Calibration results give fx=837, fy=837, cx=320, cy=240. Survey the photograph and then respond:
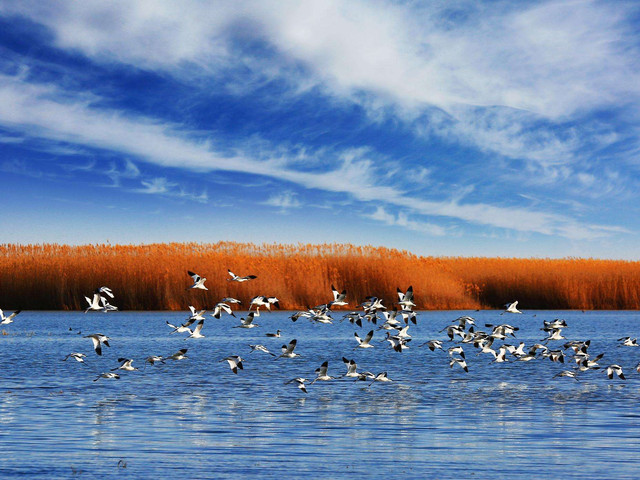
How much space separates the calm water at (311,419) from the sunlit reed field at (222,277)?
15.3 metres

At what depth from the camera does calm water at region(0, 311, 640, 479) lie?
31.0 feet

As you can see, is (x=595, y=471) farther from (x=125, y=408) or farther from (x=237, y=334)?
(x=237, y=334)

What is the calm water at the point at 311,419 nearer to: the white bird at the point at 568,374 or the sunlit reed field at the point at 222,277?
the white bird at the point at 568,374

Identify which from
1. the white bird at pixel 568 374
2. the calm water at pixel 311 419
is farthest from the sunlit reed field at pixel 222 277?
the white bird at pixel 568 374

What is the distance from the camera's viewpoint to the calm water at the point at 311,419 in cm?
944

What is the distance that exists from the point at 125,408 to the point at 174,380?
3.94 m

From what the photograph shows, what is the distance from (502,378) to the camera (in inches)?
717

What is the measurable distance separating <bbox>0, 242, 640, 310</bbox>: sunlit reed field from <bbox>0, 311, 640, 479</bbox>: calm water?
15260 mm

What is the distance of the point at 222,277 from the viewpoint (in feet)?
127

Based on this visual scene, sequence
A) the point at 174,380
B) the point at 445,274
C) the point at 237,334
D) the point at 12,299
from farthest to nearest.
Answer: the point at 445,274
the point at 12,299
the point at 237,334
the point at 174,380

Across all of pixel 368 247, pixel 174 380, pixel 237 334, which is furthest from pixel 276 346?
pixel 368 247

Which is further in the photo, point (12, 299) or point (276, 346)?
point (12, 299)

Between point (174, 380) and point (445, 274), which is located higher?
point (445, 274)

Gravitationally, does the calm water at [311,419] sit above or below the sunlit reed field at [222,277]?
below
